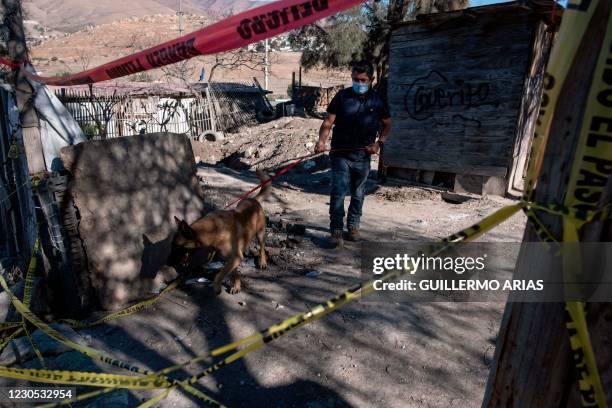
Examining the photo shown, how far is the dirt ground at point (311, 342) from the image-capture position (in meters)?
2.63

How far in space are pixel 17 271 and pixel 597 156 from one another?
18.3ft

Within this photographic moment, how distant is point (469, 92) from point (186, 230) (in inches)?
237

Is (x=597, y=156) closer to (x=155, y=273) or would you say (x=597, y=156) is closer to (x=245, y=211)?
(x=245, y=211)

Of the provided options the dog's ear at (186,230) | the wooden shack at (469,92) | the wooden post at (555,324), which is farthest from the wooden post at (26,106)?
the wooden shack at (469,92)

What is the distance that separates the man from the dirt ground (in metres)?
0.79

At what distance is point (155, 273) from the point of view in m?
4.13

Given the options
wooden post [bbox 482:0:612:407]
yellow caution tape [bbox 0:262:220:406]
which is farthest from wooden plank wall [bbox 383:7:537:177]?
yellow caution tape [bbox 0:262:220:406]

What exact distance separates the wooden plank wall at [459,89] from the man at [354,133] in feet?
10.1

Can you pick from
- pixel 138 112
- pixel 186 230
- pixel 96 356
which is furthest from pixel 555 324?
pixel 138 112

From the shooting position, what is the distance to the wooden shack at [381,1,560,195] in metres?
6.65

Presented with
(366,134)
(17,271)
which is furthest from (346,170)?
(17,271)

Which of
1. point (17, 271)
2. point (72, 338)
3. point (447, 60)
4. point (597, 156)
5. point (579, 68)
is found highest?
point (447, 60)

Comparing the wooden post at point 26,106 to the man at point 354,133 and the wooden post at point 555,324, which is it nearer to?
the man at point 354,133

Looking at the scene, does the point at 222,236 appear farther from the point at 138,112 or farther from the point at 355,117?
the point at 138,112
